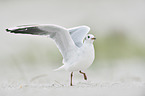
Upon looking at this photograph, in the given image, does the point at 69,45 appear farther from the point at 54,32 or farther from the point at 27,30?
the point at 27,30

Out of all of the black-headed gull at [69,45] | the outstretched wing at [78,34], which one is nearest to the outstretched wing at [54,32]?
the black-headed gull at [69,45]

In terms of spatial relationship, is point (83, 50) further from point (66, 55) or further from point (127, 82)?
point (127, 82)

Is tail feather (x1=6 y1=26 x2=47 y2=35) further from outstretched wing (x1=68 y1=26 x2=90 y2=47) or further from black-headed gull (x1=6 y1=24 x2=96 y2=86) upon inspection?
outstretched wing (x1=68 y1=26 x2=90 y2=47)

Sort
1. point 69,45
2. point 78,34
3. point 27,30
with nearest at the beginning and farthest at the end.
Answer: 1. point 27,30
2. point 69,45
3. point 78,34

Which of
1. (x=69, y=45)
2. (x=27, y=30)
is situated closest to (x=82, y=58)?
(x=69, y=45)

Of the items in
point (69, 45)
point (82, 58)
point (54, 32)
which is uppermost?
point (54, 32)

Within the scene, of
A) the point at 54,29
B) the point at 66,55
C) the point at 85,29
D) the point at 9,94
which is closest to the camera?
the point at 9,94

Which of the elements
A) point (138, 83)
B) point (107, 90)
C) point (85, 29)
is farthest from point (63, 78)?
point (107, 90)

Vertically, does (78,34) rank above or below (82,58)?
above
